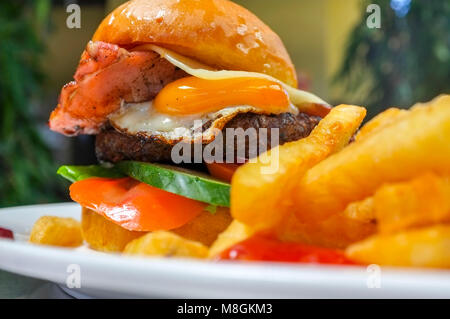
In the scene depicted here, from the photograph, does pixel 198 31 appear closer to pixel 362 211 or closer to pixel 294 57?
pixel 362 211

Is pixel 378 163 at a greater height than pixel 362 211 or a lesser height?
greater

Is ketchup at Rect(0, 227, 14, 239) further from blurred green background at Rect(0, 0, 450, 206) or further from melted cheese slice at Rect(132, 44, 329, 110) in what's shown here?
blurred green background at Rect(0, 0, 450, 206)

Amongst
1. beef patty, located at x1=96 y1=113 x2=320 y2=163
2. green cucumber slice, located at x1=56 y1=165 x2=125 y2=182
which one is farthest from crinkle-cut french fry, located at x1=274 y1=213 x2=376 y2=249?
green cucumber slice, located at x1=56 y1=165 x2=125 y2=182

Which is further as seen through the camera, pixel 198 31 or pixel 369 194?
pixel 198 31

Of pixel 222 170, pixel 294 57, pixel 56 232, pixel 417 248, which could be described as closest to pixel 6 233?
pixel 56 232

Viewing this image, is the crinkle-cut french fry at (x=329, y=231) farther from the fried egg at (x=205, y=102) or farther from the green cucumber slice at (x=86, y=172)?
the green cucumber slice at (x=86, y=172)

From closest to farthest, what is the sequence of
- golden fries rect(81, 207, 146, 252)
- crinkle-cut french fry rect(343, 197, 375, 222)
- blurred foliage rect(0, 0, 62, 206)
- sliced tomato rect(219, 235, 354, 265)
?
sliced tomato rect(219, 235, 354, 265), crinkle-cut french fry rect(343, 197, 375, 222), golden fries rect(81, 207, 146, 252), blurred foliage rect(0, 0, 62, 206)

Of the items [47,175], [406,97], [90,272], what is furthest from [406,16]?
[90,272]
